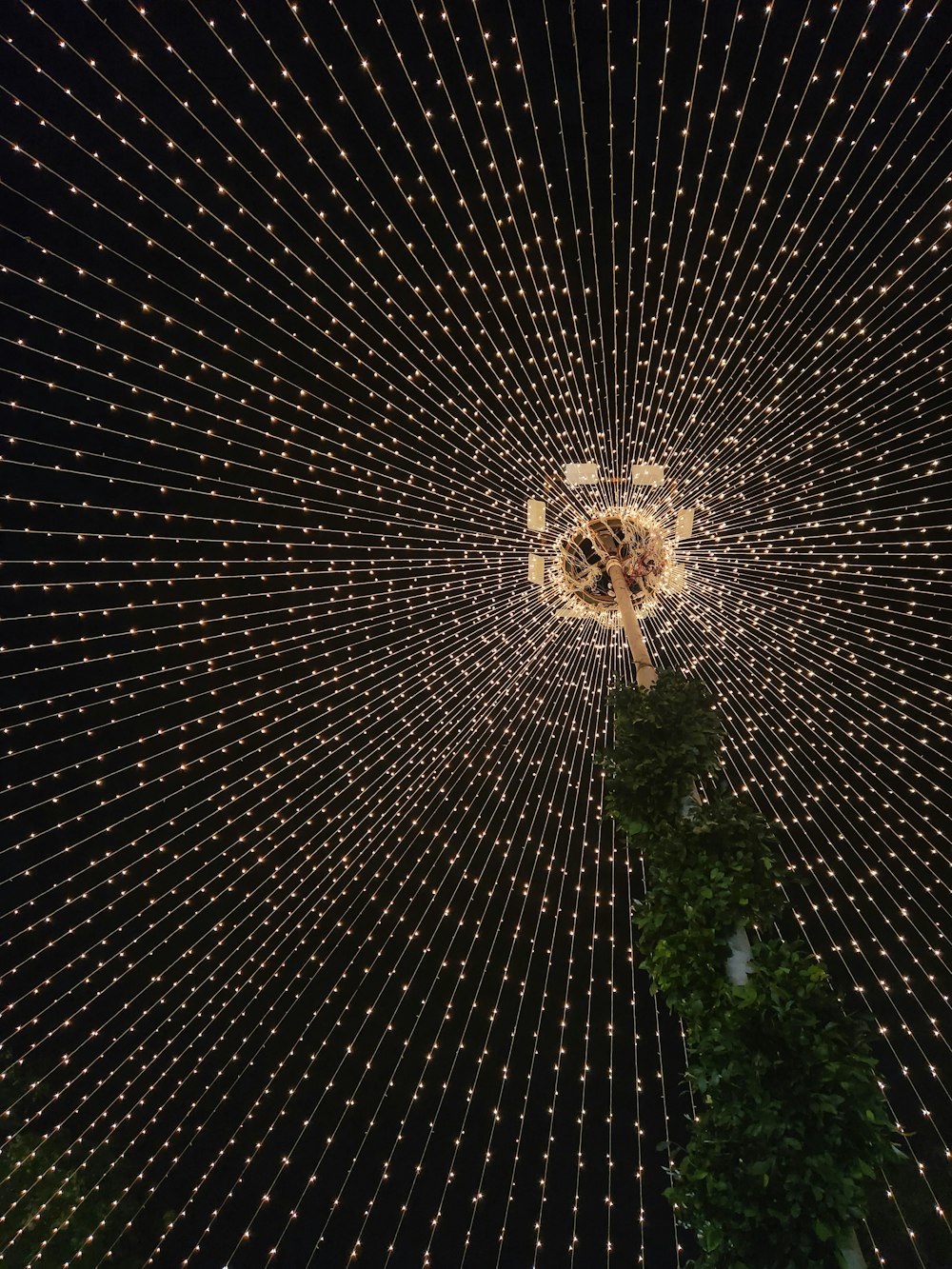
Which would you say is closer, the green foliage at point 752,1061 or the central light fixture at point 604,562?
the green foliage at point 752,1061

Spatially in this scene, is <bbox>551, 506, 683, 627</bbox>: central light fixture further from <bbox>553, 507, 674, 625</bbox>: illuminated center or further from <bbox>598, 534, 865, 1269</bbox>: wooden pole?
<bbox>598, 534, 865, 1269</bbox>: wooden pole

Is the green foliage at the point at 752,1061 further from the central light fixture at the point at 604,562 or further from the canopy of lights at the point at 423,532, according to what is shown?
the central light fixture at the point at 604,562

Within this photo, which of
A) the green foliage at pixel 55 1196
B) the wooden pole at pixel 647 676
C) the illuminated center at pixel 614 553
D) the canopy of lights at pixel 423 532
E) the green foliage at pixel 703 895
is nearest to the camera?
the wooden pole at pixel 647 676

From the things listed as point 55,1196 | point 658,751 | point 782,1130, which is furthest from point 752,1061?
point 55,1196

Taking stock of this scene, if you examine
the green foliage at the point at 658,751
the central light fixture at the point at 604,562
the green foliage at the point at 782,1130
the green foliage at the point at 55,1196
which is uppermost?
the central light fixture at the point at 604,562

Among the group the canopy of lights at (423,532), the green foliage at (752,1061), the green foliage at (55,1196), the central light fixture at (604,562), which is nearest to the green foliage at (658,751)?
the green foliage at (752,1061)

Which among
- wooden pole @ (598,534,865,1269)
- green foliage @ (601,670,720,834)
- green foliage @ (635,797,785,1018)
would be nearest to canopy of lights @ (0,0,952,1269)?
wooden pole @ (598,534,865,1269)

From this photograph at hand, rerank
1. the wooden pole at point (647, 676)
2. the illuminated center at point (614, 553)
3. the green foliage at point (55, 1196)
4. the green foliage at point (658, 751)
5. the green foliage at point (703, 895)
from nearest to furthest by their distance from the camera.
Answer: the wooden pole at point (647, 676) → the green foliage at point (703, 895) → the green foliage at point (658, 751) → the green foliage at point (55, 1196) → the illuminated center at point (614, 553)
